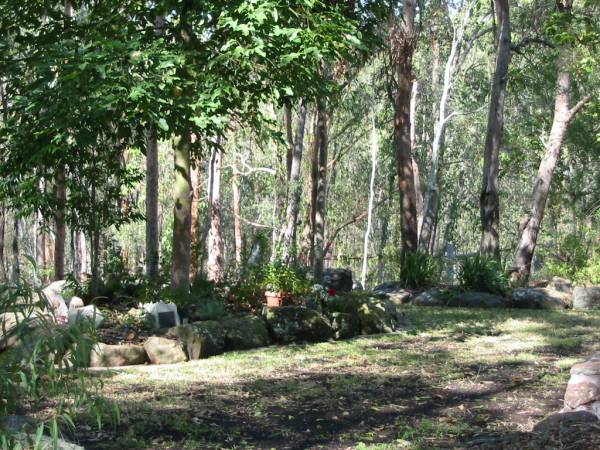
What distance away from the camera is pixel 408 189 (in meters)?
18.4

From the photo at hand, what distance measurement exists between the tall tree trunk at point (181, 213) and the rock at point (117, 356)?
247 cm

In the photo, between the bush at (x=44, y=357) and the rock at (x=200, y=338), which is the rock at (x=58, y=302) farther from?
Result: the bush at (x=44, y=357)

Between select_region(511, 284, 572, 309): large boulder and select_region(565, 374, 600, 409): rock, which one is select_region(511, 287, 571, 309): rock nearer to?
select_region(511, 284, 572, 309): large boulder

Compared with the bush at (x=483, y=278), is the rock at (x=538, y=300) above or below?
below

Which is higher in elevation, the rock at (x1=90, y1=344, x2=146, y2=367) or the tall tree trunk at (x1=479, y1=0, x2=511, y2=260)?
the tall tree trunk at (x1=479, y1=0, x2=511, y2=260)

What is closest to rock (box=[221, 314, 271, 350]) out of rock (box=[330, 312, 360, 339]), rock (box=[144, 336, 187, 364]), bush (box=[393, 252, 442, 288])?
rock (box=[144, 336, 187, 364])

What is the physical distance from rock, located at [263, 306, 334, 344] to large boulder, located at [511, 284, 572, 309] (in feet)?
20.5

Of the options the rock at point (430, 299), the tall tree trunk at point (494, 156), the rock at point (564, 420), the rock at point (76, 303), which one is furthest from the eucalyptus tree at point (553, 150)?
the rock at point (564, 420)

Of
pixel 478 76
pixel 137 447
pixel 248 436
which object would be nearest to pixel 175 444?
pixel 137 447

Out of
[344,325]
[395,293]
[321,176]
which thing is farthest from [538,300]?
[321,176]

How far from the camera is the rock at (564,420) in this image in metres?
4.95

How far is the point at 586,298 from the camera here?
15453 mm

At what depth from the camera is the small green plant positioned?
11.2 metres

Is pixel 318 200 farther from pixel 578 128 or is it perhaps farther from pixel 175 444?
pixel 175 444
